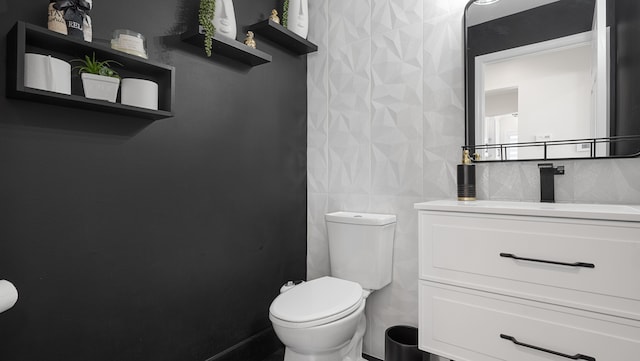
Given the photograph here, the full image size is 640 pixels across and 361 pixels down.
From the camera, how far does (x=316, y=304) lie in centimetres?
153

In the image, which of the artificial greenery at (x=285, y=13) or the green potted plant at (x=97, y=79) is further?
the artificial greenery at (x=285, y=13)

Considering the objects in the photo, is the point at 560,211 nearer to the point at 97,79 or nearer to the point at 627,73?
the point at 627,73

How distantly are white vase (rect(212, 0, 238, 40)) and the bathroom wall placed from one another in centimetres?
73

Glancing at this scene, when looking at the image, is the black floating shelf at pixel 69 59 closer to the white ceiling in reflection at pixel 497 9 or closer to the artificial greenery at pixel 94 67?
the artificial greenery at pixel 94 67

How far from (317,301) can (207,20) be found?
4.53 feet

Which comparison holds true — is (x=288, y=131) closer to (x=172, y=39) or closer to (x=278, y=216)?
(x=278, y=216)

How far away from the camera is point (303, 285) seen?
177cm

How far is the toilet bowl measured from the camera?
1.42 m

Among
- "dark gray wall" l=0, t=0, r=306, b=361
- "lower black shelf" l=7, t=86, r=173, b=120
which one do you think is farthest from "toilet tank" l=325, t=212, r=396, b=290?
"lower black shelf" l=7, t=86, r=173, b=120

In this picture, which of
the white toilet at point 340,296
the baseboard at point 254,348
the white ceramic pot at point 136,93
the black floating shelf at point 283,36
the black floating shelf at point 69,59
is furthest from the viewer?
the black floating shelf at point 283,36

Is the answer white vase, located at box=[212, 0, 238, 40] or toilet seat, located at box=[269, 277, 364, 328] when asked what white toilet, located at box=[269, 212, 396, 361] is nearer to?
toilet seat, located at box=[269, 277, 364, 328]

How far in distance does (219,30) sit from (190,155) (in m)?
0.64

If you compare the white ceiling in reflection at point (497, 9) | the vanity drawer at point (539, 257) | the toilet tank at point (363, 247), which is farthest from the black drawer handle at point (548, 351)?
the white ceiling in reflection at point (497, 9)

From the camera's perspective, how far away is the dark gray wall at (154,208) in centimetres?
116
